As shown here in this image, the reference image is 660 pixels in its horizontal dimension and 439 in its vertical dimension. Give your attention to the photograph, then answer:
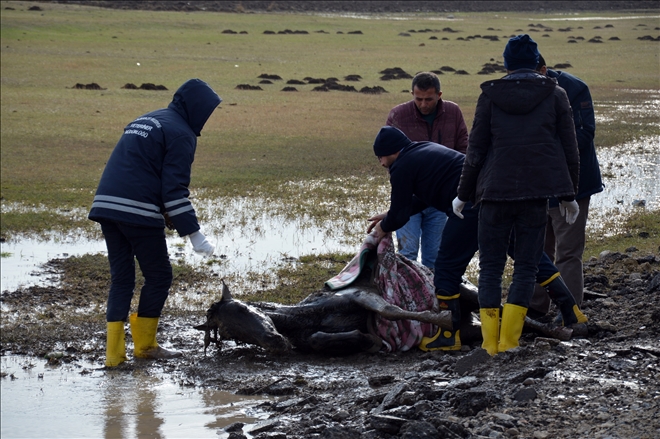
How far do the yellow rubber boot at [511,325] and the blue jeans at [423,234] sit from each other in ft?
7.06

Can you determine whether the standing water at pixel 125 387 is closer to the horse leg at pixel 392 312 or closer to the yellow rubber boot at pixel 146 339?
the yellow rubber boot at pixel 146 339

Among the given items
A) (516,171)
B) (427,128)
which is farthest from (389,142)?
(427,128)

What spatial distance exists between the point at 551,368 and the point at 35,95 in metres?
23.0

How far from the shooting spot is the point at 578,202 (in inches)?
277

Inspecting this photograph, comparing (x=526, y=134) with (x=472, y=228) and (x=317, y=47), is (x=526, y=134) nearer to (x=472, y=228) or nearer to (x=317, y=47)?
(x=472, y=228)

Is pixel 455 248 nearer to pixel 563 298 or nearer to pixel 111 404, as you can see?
pixel 563 298

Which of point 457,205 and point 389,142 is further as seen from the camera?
point 389,142

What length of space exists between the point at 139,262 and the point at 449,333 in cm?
258

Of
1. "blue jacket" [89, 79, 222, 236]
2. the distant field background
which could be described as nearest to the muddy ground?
the distant field background

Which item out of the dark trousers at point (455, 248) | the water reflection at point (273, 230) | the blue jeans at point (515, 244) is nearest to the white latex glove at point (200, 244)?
the dark trousers at point (455, 248)

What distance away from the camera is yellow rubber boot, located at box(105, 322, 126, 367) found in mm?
6891

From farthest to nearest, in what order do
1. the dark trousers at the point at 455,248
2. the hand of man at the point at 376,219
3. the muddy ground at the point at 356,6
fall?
the muddy ground at the point at 356,6
the hand of man at the point at 376,219
the dark trousers at the point at 455,248

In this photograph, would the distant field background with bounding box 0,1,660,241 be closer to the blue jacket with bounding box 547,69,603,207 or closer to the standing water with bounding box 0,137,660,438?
the standing water with bounding box 0,137,660,438

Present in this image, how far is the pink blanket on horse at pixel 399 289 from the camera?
23.2 ft
